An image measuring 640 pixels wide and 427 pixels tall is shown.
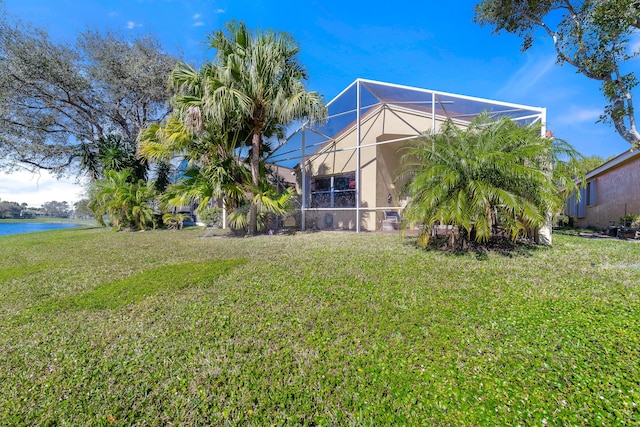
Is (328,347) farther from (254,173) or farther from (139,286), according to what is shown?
(254,173)

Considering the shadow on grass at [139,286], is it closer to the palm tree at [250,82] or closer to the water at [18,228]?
the palm tree at [250,82]

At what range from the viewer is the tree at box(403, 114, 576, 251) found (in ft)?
16.5

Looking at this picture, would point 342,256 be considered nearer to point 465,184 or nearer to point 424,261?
point 424,261

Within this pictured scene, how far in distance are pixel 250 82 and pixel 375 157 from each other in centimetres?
560

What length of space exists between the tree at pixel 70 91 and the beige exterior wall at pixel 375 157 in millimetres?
10850

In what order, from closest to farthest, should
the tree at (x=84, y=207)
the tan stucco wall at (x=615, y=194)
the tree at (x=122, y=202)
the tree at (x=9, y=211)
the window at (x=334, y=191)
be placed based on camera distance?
the tan stucco wall at (x=615, y=194) → the window at (x=334, y=191) → the tree at (x=122, y=202) → the tree at (x=84, y=207) → the tree at (x=9, y=211)

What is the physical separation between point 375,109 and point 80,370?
11.4 m

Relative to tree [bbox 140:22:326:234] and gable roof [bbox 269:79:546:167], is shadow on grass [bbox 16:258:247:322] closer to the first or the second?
tree [bbox 140:22:326:234]

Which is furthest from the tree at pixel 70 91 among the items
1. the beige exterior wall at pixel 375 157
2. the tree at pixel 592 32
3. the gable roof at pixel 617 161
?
the gable roof at pixel 617 161

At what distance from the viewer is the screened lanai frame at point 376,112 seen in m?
7.27

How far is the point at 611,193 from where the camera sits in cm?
1141

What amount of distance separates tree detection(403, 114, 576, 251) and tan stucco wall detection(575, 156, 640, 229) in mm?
7565

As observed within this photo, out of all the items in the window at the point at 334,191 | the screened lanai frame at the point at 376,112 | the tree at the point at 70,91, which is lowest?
the window at the point at 334,191

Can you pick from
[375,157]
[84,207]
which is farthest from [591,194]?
[84,207]
